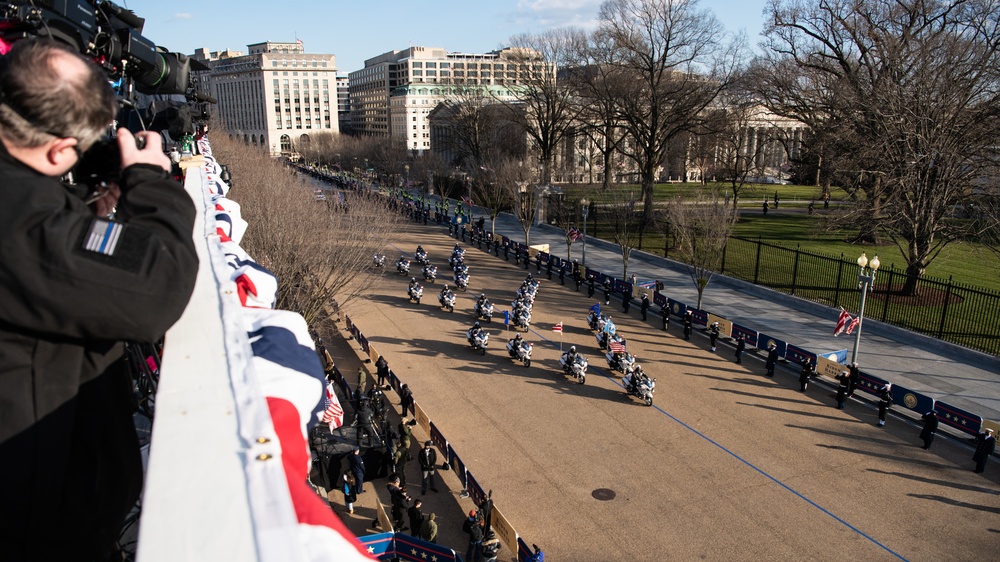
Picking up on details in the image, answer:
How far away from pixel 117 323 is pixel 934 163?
1173 inches

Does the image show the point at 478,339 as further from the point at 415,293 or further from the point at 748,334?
the point at 748,334

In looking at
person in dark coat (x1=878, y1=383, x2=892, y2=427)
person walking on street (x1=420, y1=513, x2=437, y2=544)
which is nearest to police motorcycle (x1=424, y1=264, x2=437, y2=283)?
person in dark coat (x1=878, y1=383, x2=892, y2=427)

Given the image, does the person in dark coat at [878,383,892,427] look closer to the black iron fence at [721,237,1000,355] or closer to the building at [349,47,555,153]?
the black iron fence at [721,237,1000,355]

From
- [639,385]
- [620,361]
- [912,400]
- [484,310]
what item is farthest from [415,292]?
[912,400]

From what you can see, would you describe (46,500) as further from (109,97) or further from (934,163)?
(934,163)

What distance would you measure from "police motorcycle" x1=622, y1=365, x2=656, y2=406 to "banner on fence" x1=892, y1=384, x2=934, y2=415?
6210mm

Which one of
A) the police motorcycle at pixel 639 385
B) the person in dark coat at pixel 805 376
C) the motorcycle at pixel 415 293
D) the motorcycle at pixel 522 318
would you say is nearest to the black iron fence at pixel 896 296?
the person in dark coat at pixel 805 376

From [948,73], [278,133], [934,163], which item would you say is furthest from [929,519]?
[278,133]

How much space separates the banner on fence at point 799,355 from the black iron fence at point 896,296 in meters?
6.03

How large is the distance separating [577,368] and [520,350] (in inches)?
85.9

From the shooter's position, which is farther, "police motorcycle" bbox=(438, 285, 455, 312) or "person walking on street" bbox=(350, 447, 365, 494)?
"police motorcycle" bbox=(438, 285, 455, 312)

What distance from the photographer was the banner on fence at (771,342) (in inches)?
782

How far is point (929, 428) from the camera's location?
15102 millimetres

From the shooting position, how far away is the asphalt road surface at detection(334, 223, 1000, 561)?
1181 centimetres
